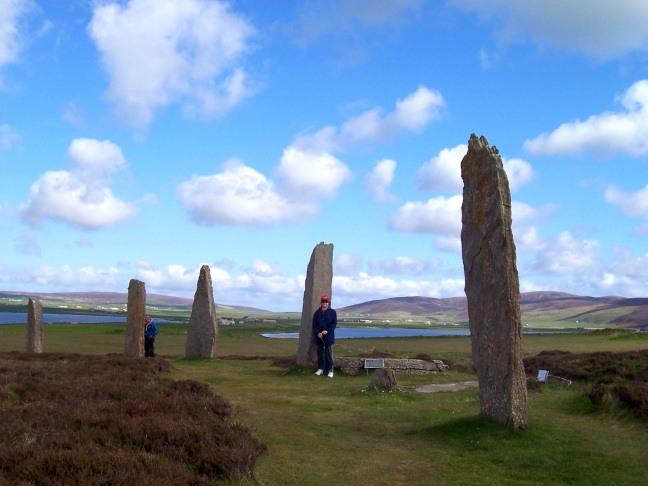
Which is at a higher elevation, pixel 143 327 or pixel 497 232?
pixel 497 232

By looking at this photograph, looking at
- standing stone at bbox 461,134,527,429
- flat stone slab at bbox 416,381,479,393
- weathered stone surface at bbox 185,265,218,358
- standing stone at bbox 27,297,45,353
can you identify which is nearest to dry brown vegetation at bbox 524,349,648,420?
standing stone at bbox 461,134,527,429

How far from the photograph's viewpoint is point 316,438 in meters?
9.48

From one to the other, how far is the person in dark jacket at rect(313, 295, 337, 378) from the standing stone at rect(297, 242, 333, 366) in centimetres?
133

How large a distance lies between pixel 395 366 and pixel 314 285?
3725mm

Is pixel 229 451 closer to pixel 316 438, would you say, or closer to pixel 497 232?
pixel 316 438

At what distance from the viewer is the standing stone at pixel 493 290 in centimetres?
942

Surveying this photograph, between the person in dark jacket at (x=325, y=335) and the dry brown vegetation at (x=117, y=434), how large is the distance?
588 cm

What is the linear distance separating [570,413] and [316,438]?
198 inches

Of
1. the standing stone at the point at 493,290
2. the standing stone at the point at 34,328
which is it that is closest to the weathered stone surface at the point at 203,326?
the standing stone at the point at 34,328

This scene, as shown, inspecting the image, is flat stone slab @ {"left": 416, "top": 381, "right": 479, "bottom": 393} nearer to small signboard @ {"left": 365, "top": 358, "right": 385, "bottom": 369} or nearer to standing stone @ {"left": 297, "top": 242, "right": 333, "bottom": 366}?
small signboard @ {"left": 365, "top": 358, "right": 385, "bottom": 369}

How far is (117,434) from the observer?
24.6ft

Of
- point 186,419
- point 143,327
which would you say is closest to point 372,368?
point 143,327

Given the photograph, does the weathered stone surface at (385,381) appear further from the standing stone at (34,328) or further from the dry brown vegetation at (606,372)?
the standing stone at (34,328)

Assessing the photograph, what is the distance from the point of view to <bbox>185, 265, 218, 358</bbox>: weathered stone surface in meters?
22.6
